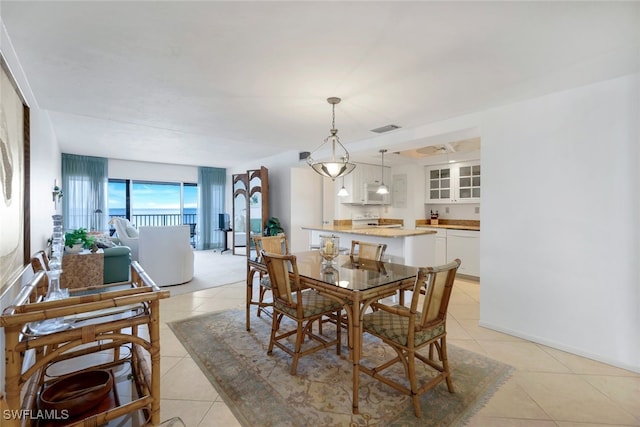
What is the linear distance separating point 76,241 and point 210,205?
198 inches

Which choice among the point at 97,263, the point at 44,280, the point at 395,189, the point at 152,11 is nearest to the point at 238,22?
the point at 152,11

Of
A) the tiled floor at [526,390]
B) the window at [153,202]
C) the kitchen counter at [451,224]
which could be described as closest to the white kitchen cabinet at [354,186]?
the kitchen counter at [451,224]

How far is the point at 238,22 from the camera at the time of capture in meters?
1.69

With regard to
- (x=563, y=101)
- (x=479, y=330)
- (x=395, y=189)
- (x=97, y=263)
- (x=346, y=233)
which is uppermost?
(x=563, y=101)

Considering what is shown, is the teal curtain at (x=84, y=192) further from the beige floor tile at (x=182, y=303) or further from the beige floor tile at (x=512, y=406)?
the beige floor tile at (x=512, y=406)

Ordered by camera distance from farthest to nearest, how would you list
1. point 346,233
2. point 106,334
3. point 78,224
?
point 78,224 < point 346,233 < point 106,334

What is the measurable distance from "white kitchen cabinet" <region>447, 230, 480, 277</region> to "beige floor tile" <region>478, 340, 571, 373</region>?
2285mm

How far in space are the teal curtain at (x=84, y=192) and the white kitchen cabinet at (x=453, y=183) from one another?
7558mm

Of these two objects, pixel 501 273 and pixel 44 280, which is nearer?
pixel 44 280

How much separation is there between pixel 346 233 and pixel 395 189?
2.51 m

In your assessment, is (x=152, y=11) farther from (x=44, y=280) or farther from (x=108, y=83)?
(x=44, y=280)

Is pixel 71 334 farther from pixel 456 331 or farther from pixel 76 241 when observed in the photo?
pixel 76 241

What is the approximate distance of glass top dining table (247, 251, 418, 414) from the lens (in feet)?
6.26

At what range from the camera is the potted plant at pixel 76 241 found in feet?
12.6
